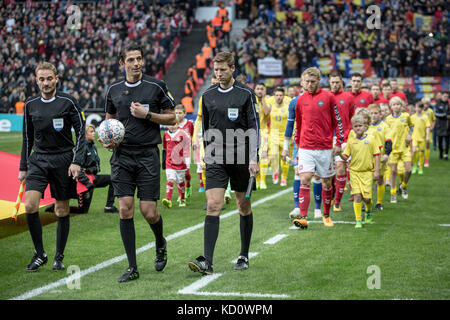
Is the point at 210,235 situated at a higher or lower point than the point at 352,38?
lower

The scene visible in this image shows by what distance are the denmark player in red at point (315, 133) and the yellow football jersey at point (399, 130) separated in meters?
3.78

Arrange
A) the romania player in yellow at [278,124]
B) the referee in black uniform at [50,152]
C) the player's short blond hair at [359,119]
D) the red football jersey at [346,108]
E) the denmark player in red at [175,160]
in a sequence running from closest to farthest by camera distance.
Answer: the referee in black uniform at [50,152]
the player's short blond hair at [359,119]
the red football jersey at [346,108]
the denmark player in red at [175,160]
the romania player in yellow at [278,124]

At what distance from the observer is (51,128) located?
7074mm

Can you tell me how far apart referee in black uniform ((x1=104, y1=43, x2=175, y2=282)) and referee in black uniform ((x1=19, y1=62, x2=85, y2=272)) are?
704 mm

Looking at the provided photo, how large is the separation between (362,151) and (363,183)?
0.50 m

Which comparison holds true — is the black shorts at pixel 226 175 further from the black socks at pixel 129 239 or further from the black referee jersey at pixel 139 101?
the black socks at pixel 129 239

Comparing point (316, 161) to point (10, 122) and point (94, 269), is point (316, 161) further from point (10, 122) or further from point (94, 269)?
point (10, 122)

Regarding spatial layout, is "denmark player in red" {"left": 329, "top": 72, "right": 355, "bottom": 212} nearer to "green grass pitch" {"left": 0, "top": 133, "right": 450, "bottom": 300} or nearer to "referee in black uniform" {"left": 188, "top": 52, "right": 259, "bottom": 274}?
"green grass pitch" {"left": 0, "top": 133, "right": 450, "bottom": 300}

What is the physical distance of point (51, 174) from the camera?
7.19 meters

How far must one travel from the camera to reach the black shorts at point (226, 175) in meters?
6.87

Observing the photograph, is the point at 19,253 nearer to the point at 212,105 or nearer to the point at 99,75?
the point at 212,105

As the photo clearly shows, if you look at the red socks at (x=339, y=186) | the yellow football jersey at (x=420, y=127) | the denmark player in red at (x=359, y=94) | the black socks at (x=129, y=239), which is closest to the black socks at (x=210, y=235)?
the black socks at (x=129, y=239)

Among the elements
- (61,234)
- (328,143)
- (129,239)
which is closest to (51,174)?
(61,234)

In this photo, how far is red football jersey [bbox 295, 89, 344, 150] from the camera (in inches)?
377
